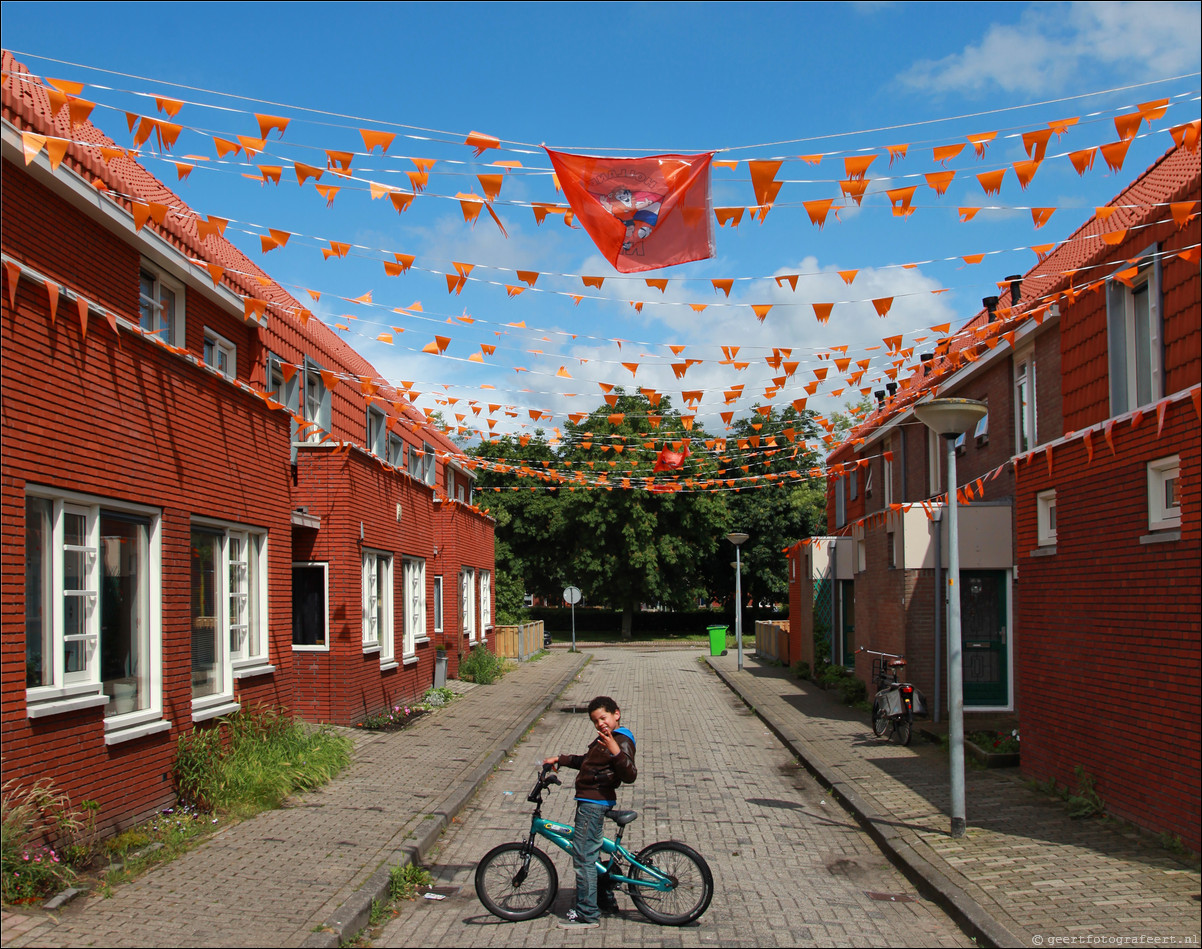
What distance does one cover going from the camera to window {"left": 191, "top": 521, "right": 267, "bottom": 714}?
10.2 meters

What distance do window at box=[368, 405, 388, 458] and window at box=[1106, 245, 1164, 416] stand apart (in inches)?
521

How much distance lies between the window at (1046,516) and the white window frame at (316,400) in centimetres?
986

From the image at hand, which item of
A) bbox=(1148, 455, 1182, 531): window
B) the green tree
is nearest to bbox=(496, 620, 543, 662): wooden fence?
the green tree

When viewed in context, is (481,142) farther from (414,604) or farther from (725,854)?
(414,604)

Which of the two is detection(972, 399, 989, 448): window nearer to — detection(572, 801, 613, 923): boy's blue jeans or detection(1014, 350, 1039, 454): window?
detection(1014, 350, 1039, 454): window

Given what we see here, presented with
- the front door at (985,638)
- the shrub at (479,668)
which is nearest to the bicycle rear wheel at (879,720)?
the front door at (985,638)

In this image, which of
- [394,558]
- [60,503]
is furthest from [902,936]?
[394,558]

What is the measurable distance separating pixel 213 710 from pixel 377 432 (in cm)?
1045

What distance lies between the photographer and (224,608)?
10852 millimetres

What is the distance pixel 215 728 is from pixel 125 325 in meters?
3.99

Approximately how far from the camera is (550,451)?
53250 millimetres

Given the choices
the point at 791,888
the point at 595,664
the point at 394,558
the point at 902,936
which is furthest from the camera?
the point at 595,664

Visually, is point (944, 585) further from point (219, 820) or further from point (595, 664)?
point (595, 664)

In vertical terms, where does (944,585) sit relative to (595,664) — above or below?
above
